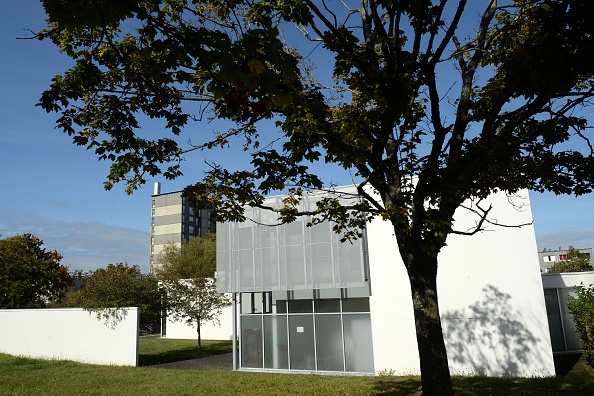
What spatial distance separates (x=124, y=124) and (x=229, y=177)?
2.32 m

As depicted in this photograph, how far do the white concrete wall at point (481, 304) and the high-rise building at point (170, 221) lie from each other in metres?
74.5

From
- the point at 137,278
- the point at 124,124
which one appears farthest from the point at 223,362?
the point at 124,124

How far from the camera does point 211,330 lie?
37438 millimetres

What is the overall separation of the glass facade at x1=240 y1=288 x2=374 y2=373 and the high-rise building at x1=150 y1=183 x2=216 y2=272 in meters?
70.6

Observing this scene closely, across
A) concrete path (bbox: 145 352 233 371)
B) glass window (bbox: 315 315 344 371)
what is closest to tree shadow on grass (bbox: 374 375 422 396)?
glass window (bbox: 315 315 344 371)

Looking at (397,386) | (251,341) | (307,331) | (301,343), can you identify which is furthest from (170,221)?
(397,386)

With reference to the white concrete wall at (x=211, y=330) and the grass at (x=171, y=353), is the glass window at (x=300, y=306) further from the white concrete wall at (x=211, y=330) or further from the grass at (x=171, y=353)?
the white concrete wall at (x=211, y=330)

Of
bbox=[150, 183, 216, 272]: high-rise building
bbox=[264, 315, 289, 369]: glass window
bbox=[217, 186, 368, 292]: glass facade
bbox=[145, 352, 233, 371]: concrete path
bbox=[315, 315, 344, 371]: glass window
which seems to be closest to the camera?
bbox=[217, 186, 368, 292]: glass facade

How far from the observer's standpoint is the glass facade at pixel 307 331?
17125mm

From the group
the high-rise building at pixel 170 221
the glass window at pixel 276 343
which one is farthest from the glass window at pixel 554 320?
the high-rise building at pixel 170 221

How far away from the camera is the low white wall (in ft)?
69.9

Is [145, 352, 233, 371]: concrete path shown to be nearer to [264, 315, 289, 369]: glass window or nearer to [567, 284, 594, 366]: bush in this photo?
[264, 315, 289, 369]: glass window

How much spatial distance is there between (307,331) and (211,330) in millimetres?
21555

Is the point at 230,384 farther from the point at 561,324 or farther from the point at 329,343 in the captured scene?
the point at 561,324
